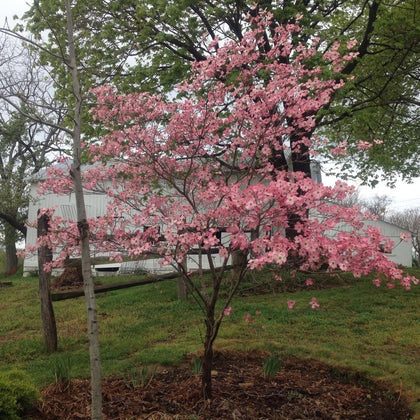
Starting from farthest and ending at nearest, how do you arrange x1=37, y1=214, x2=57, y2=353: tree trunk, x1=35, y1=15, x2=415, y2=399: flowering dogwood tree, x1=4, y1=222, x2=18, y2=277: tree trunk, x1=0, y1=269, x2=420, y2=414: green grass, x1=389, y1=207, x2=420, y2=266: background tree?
x1=389, y1=207, x2=420, y2=266: background tree
x1=4, y1=222, x2=18, y2=277: tree trunk
x1=37, y1=214, x2=57, y2=353: tree trunk
x1=0, y1=269, x2=420, y2=414: green grass
x1=35, y1=15, x2=415, y2=399: flowering dogwood tree

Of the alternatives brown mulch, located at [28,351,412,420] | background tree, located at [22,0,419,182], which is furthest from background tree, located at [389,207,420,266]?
brown mulch, located at [28,351,412,420]

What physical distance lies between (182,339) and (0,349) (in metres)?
2.97

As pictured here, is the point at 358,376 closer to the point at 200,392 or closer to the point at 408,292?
the point at 200,392

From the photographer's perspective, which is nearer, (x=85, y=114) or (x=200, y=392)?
(x=200, y=392)

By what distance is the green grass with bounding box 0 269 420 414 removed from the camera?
5512 mm

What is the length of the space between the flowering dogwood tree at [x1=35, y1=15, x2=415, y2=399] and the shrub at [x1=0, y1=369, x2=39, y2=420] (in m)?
1.52

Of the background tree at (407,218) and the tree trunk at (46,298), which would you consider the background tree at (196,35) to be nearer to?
the tree trunk at (46,298)

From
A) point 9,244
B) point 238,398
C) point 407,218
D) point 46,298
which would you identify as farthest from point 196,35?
point 407,218

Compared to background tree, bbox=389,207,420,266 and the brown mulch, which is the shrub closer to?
the brown mulch

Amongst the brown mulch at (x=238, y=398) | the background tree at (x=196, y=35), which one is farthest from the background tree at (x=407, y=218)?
the brown mulch at (x=238, y=398)

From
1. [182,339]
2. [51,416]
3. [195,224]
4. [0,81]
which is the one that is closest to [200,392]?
[51,416]

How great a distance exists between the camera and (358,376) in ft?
16.4

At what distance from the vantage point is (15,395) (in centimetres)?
354

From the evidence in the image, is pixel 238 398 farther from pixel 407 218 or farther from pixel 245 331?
pixel 407 218
